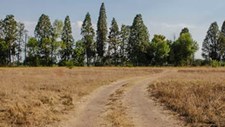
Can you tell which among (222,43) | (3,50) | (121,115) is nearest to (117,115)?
(121,115)

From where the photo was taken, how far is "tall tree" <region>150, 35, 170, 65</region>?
116m

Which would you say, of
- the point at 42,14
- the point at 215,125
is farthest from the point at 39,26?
the point at 215,125

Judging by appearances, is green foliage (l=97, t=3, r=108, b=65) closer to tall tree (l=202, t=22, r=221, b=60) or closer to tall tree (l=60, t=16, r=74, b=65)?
tall tree (l=60, t=16, r=74, b=65)

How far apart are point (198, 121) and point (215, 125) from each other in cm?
103

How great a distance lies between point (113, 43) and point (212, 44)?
29.2 metres

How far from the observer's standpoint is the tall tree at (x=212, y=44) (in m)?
124

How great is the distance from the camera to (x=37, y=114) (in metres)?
18.9

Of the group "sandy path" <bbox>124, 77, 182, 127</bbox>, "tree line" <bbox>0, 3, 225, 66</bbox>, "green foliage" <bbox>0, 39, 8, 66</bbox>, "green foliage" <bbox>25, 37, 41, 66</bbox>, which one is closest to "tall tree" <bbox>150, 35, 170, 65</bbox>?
"tree line" <bbox>0, 3, 225, 66</bbox>

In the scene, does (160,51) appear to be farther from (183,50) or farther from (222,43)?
(222,43)

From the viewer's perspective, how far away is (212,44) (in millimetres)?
125188

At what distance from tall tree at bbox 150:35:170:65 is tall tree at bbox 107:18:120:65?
1046cm

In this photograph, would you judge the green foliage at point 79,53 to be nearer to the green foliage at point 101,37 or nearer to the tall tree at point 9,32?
the green foliage at point 101,37

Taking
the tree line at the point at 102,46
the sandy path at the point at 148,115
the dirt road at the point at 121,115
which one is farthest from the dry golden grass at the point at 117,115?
the tree line at the point at 102,46

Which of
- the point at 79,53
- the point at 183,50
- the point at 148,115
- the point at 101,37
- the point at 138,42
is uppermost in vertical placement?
the point at 101,37
